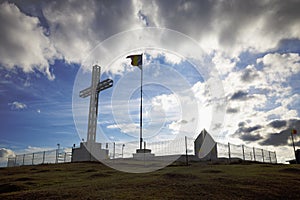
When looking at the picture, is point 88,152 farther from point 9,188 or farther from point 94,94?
point 9,188

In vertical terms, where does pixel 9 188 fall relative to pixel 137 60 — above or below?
below

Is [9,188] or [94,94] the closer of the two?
[9,188]

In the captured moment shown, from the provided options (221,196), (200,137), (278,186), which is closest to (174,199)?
(221,196)

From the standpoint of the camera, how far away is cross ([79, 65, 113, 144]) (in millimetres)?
43828

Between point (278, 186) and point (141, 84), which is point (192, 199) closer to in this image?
point (278, 186)

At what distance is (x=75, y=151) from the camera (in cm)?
4153

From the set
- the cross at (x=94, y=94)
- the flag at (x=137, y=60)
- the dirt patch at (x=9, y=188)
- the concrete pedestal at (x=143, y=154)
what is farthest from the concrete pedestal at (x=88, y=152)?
the dirt patch at (x=9, y=188)

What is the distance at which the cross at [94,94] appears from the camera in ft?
144

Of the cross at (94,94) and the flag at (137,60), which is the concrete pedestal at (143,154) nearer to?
the cross at (94,94)

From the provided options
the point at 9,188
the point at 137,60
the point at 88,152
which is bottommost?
the point at 9,188

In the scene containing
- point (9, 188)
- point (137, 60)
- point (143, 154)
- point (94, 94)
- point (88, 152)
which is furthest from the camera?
point (94, 94)

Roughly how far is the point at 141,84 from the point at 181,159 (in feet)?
40.0

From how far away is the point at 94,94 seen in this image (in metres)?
46.9

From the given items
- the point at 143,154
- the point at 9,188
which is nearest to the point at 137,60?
the point at 143,154
